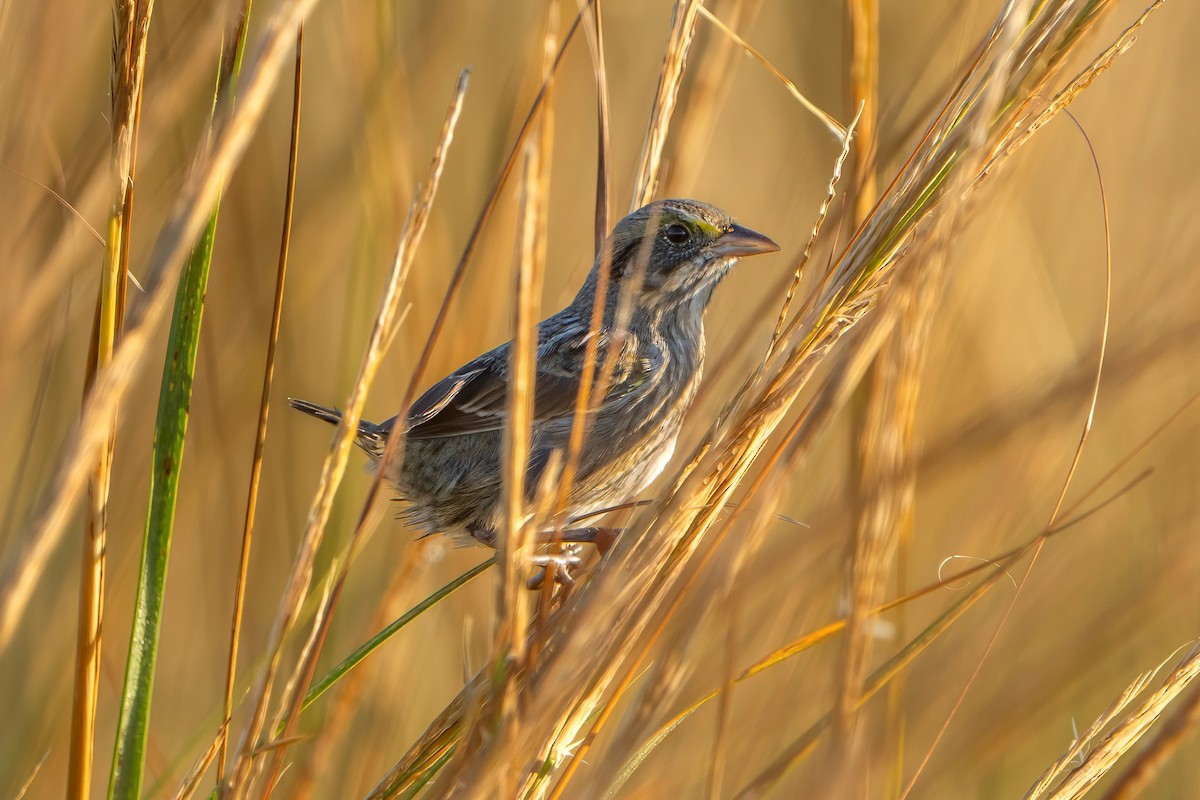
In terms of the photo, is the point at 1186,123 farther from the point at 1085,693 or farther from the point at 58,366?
the point at 58,366

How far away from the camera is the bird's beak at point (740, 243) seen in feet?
10.3

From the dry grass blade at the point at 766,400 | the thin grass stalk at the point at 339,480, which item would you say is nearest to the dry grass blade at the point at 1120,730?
the dry grass blade at the point at 766,400

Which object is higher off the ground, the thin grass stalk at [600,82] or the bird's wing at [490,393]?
the thin grass stalk at [600,82]

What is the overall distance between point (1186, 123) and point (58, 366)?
12.5 ft

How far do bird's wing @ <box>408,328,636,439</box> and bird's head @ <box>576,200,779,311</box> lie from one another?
28 cm

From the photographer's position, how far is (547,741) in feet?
5.16

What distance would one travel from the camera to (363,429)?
3131mm

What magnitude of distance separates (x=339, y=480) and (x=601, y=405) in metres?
1.73

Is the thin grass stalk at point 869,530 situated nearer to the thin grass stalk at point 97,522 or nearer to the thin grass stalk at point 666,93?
the thin grass stalk at point 666,93

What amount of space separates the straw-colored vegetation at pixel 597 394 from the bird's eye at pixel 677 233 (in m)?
0.25

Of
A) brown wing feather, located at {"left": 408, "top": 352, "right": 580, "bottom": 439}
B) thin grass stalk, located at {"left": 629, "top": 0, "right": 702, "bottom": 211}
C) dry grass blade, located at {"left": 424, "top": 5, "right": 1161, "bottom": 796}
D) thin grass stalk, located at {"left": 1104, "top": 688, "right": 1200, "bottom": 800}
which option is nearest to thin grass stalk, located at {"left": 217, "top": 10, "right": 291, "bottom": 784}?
dry grass blade, located at {"left": 424, "top": 5, "right": 1161, "bottom": 796}

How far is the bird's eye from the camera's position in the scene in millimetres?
3394

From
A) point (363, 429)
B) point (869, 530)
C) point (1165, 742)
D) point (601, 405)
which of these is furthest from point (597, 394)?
point (363, 429)

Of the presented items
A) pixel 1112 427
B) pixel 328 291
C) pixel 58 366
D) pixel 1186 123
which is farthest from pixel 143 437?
pixel 1186 123
